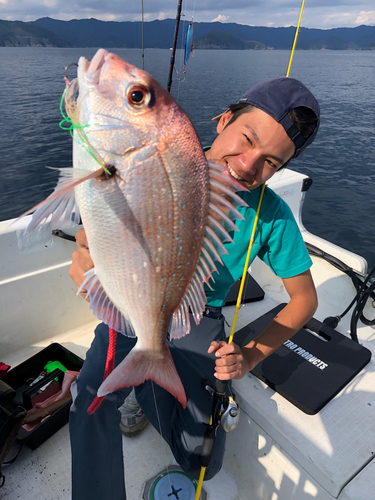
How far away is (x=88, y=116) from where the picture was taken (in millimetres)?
992

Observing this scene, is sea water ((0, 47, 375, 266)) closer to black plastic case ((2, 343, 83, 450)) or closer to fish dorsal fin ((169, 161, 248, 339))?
black plastic case ((2, 343, 83, 450))

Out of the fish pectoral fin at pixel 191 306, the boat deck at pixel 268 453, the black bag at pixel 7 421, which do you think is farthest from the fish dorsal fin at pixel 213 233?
the black bag at pixel 7 421

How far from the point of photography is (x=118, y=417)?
5.63 ft

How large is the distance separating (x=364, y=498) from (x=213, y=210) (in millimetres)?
1631

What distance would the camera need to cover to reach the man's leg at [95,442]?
1.59 metres

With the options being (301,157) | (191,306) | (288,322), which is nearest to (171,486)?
(288,322)

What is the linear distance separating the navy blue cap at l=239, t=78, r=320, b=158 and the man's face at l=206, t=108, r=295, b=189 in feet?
0.08

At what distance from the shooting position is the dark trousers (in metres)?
1.60

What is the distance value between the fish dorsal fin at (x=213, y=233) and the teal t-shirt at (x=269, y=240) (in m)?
0.67

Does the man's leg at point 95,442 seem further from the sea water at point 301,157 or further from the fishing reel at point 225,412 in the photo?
the sea water at point 301,157

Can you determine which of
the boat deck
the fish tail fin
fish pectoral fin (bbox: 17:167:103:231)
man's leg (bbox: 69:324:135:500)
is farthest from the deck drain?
fish pectoral fin (bbox: 17:167:103:231)

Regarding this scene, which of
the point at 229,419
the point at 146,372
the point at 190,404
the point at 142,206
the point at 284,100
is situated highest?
the point at 284,100

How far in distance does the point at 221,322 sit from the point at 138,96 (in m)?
1.54

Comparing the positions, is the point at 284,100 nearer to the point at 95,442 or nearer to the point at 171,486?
the point at 95,442
